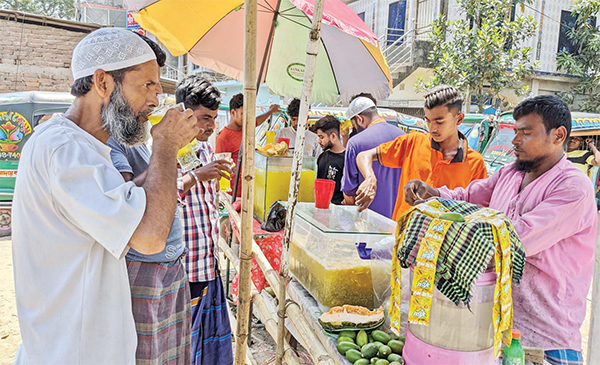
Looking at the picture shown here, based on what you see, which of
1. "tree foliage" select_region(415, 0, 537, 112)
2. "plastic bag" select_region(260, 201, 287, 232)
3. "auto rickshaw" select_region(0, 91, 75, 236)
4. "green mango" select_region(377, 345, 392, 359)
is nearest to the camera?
"green mango" select_region(377, 345, 392, 359)

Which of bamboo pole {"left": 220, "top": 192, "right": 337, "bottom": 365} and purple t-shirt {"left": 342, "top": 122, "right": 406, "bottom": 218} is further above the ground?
purple t-shirt {"left": 342, "top": 122, "right": 406, "bottom": 218}

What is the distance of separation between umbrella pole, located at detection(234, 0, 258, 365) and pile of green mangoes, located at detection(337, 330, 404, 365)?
0.48m

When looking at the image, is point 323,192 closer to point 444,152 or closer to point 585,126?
point 444,152

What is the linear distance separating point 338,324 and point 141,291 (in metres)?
0.76

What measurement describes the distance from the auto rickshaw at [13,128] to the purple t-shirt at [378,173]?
6.01m

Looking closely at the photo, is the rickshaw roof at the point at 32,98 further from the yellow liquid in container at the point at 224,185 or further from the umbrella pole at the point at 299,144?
the umbrella pole at the point at 299,144

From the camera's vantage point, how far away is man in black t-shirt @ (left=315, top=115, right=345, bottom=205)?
413 cm

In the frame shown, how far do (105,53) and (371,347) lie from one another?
52.9 inches

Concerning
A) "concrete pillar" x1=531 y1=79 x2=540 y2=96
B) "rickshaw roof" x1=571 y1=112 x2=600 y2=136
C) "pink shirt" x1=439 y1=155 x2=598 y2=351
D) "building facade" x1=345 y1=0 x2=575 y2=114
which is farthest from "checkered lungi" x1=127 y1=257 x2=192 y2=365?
"concrete pillar" x1=531 y1=79 x2=540 y2=96

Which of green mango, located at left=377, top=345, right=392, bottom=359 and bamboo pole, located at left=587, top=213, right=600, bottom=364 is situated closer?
green mango, located at left=377, top=345, right=392, bottom=359

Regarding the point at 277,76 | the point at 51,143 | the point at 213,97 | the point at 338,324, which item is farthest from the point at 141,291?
the point at 277,76

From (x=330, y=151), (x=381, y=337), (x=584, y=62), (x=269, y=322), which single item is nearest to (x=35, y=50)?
(x=330, y=151)

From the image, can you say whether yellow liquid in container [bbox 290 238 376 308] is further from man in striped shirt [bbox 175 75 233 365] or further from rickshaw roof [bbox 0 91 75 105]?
rickshaw roof [bbox 0 91 75 105]

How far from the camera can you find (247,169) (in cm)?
169
